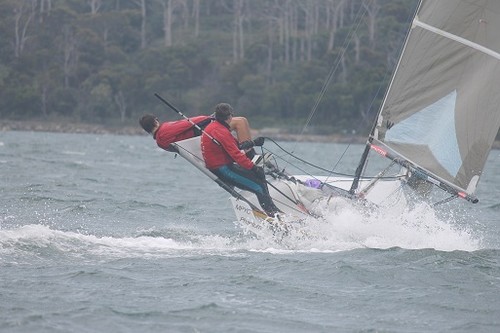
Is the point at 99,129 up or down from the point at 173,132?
down

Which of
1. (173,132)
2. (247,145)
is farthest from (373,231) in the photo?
(173,132)

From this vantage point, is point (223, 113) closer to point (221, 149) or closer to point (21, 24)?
point (221, 149)

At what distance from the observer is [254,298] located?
8656 mm

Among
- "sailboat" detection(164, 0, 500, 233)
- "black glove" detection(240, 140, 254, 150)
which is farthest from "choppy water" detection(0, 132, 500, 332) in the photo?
"black glove" detection(240, 140, 254, 150)

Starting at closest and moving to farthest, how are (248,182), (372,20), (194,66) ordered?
1. (248,182)
2. (194,66)
3. (372,20)

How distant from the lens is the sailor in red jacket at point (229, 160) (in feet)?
36.6

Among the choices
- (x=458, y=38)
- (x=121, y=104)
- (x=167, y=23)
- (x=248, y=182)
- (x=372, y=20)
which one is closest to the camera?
(x=458, y=38)

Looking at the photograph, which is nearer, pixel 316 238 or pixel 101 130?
pixel 316 238

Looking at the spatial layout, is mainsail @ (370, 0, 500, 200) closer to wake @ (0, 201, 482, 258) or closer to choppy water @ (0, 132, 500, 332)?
wake @ (0, 201, 482, 258)

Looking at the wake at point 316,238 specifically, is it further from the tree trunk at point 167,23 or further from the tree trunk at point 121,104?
the tree trunk at point 167,23

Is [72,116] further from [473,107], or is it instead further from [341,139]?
[473,107]

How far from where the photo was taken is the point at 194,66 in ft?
216

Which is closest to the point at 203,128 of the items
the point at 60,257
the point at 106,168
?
the point at 60,257

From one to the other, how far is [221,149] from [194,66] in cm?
5500
